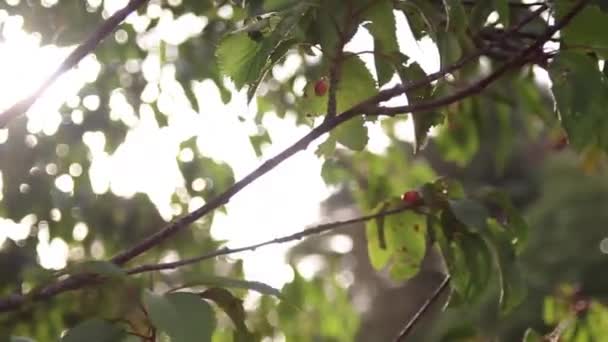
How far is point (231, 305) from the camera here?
0.86 metres

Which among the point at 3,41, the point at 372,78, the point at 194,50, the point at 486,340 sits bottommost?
the point at 486,340

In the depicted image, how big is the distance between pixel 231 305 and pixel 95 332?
15 centimetres

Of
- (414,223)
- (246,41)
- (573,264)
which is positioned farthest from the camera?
(573,264)

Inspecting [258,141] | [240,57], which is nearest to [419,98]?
[240,57]

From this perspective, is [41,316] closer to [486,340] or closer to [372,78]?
[486,340]

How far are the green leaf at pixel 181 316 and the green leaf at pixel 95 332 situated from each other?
49mm

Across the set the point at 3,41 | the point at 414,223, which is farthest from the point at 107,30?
the point at 3,41

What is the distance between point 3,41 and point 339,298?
77 centimetres

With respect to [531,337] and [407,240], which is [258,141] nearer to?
[407,240]

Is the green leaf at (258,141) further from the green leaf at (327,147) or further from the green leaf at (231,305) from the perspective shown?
the green leaf at (231,305)

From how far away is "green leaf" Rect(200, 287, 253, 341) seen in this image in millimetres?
Result: 833

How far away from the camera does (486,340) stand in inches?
49.0

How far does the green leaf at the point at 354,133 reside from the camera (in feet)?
3.14

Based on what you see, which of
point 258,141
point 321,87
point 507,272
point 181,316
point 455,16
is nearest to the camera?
point 181,316
